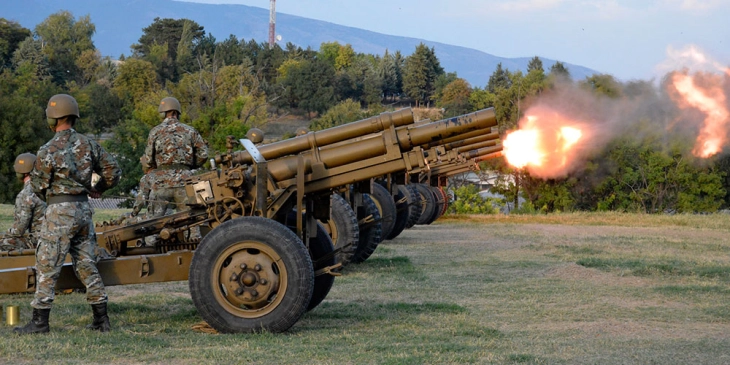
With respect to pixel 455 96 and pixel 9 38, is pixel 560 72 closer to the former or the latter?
pixel 455 96

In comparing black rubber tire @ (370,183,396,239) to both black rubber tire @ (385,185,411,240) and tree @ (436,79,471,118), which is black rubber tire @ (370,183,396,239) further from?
tree @ (436,79,471,118)

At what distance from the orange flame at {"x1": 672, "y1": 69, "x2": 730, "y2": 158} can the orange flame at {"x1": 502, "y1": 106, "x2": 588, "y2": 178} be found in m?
2.54

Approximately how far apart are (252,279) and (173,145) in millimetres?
3751

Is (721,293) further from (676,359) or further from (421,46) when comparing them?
(421,46)

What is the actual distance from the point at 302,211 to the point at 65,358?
2638 mm

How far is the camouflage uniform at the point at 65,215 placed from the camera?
809 centimetres

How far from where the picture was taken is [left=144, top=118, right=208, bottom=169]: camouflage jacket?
449 inches

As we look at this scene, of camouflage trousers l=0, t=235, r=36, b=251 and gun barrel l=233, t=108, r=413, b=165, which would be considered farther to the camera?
camouflage trousers l=0, t=235, r=36, b=251

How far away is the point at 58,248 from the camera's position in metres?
8.09

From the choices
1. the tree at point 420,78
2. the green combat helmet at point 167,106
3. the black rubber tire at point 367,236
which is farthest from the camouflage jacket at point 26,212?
the tree at point 420,78

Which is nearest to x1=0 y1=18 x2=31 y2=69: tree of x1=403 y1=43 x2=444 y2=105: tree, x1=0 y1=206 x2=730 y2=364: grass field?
x1=403 y1=43 x2=444 y2=105: tree

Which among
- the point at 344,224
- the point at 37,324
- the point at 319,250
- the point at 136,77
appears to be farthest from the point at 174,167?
the point at 136,77

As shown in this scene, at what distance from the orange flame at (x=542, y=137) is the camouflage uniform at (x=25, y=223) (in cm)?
1264

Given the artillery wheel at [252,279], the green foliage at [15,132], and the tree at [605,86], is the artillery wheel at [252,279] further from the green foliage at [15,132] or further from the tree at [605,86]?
the green foliage at [15,132]
